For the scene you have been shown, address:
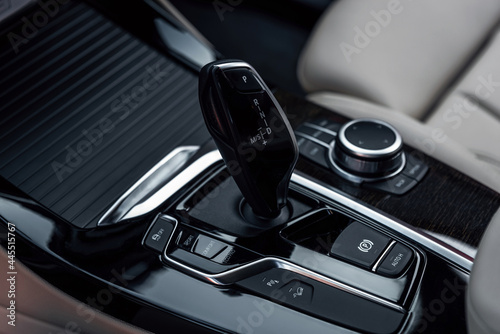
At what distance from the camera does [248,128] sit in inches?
28.7

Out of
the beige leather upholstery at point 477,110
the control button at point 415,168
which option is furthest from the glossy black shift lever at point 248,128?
the beige leather upholstery at point 477,110

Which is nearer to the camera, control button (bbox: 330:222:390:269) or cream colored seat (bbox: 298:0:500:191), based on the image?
control button (bbox: 330:222:390:269)

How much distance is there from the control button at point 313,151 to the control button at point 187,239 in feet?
0.70

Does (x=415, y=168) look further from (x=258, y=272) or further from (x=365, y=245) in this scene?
(x=258, y=272)

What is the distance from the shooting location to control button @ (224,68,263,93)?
0.71m

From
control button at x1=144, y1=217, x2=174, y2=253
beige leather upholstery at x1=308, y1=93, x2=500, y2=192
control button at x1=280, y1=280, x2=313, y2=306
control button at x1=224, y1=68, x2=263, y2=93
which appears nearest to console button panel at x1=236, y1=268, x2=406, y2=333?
control button at x1=280, y1=280, x2=313, y2=306

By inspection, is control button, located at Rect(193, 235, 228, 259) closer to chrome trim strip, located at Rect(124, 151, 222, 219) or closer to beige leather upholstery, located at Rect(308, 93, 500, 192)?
chrome trim strip, located at Rect(124, 151, 222, 219)

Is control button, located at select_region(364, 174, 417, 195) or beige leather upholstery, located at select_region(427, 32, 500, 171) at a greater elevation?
control button, located at select_region(364, 174, 417, 195)

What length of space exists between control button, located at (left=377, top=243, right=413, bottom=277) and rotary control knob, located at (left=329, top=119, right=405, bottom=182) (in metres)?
0.13

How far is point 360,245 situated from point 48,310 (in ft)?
1.26

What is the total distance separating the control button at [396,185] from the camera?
2.88 ft

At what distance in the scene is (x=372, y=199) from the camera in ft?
2.84

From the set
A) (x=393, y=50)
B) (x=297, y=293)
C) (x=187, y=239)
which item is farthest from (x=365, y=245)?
(x=393, y=50)

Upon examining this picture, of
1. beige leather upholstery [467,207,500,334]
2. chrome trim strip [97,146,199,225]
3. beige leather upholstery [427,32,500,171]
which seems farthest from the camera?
beige leather upholstery [427,32,500,171]
